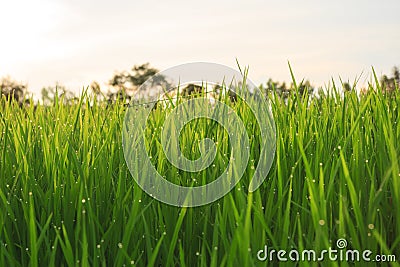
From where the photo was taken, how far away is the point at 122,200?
57.7 inches

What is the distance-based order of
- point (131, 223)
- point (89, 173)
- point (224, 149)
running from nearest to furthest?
point (131, 223) < point (89, 173) < point (224, 149)

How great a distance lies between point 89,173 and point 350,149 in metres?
0.91

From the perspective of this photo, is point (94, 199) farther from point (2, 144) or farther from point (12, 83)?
point (12, 83)

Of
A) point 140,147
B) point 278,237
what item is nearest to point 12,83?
point 140,147

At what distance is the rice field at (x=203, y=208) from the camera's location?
1.21m

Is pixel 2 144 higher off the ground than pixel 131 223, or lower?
higher

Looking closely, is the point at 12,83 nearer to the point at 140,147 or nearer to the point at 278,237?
the point at 140,147

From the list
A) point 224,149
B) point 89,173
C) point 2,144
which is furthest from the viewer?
point 2,144

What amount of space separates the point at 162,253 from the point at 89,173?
0.42 meters

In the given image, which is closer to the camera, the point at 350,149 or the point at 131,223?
the point at 131,223

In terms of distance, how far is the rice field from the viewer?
1.21 m

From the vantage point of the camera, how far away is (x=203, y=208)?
146 cm

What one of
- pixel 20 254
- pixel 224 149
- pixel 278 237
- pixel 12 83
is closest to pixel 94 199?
pixel 20 254

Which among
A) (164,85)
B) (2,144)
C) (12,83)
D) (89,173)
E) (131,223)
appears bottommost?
(131,223)
